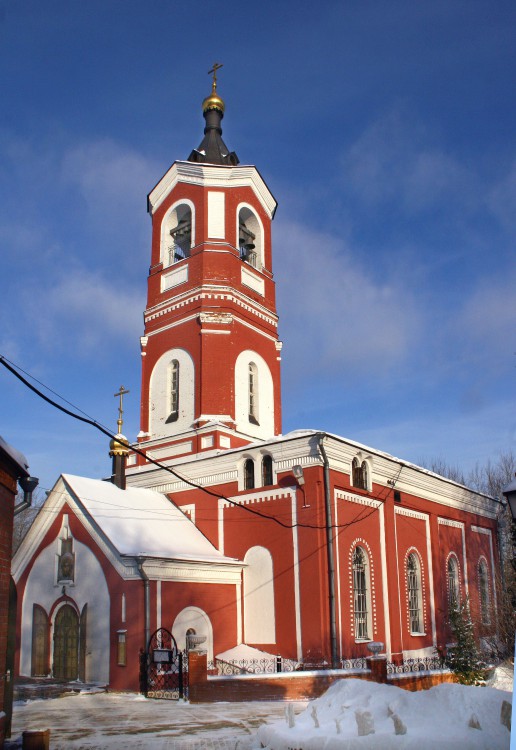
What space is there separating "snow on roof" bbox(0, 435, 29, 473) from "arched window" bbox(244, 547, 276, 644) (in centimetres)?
1150

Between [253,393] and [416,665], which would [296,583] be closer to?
[416,665]

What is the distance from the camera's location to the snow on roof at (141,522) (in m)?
19.8

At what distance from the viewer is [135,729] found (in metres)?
11.5

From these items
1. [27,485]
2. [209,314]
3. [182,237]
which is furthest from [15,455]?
[182,237]

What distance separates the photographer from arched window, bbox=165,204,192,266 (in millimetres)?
28094

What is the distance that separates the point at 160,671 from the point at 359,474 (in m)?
8.14

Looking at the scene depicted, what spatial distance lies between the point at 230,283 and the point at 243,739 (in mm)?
18140

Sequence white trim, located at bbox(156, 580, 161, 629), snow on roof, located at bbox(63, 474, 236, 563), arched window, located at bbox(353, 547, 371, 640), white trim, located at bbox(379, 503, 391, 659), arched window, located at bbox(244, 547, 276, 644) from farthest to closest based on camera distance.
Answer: white trim, located at bbox(379, 503, 391, 659) → arched window, located at bbox(353, 547, 371, 640) → arched window, located at bbox(244, 547, 276, 644) → snow on roof, located at bbox(63, 474, 236, 563) → white trim, located at bbox(156, 580, 161, 629)

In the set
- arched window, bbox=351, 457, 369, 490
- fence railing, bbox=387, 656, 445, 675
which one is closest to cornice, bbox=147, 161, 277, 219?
arched window, bbox=351, 457, 369, 490

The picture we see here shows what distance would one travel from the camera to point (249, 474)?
22312 millimetres

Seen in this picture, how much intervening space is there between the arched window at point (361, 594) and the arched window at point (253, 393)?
6.65 metres

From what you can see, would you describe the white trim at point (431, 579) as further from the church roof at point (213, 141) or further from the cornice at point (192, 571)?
the church roof at point (213, 141)

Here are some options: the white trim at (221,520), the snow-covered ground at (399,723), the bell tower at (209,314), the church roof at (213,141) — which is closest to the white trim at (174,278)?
the bell tower at (209,314)

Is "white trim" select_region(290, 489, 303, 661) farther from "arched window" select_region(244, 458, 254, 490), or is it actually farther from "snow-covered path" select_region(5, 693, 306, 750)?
"snow-covered path" select_region(5, 693, 306, 750)
